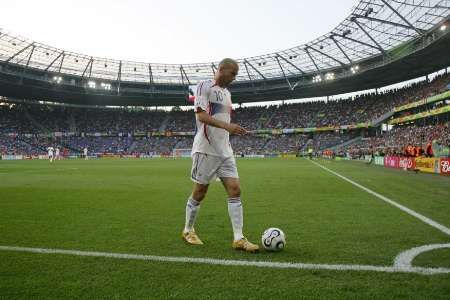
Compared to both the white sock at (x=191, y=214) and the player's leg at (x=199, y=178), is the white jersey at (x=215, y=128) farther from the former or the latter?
the white sock at (x=191, y=214)

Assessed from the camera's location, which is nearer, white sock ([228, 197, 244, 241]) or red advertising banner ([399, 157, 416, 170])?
white sock ([228, 197, 244, 241])

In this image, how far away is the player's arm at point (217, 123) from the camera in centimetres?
415

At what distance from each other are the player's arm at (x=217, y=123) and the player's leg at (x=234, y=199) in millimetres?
509

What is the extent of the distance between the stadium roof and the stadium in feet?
0.91

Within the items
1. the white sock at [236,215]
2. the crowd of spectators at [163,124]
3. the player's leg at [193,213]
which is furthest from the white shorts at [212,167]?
the crowd of spectators at [163,124]

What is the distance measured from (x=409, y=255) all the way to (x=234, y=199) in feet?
6.56

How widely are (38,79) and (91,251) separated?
62323mm

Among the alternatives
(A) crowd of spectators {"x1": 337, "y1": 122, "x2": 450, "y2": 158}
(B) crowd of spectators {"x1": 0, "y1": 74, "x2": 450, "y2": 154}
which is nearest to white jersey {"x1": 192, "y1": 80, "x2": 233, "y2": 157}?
(A) crowd of spectators {"x1": 337, "y1": 122, "x2": 450, "y2": 158}

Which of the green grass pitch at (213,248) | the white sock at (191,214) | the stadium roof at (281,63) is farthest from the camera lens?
the stadium roof at (281,63)

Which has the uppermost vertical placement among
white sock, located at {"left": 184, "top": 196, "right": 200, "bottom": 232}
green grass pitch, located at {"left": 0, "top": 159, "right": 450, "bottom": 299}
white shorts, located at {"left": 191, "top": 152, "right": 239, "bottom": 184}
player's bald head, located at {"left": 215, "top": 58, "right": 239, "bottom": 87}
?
player's bald head, located at {"left": 215, "top": 58, "right": 239, "bottom": 87}

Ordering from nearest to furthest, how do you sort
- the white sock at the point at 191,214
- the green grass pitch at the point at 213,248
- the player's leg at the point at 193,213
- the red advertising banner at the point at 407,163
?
the green grass pitch at the point at 213,248, the player's leg at the point at 193,213, the white sock at the point at 191,214, the red advertising banner at the point at 407,163

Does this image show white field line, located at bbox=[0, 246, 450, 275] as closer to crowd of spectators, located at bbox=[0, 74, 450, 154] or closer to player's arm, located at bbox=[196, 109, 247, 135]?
player's arm, located at bbox=[196, 109, 247, 135]

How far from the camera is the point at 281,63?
60156 millimetres

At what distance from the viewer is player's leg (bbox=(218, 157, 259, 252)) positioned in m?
4.30
